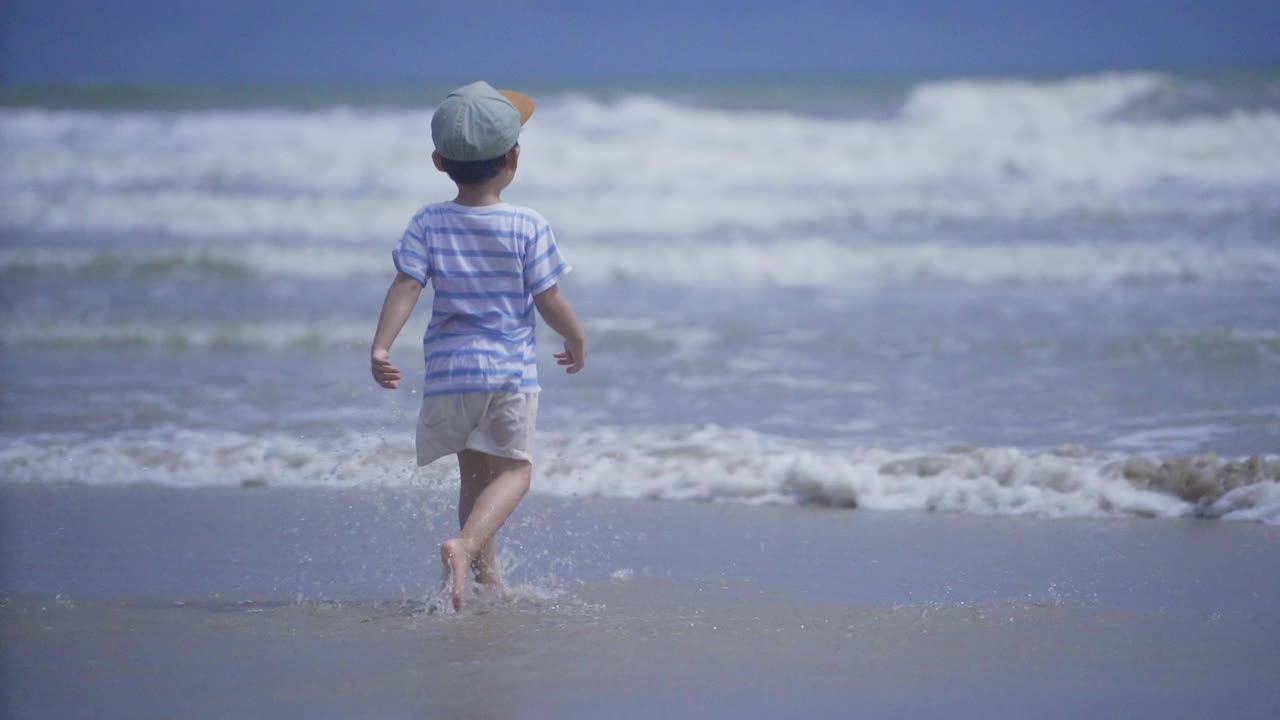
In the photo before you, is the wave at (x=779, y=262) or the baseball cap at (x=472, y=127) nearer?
the baseball cap at (x=472, y=127)

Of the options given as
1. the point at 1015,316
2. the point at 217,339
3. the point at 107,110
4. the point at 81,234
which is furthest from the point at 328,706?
the point at 107,110

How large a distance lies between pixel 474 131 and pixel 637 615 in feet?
4.23

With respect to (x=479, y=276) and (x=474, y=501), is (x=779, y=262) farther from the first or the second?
(x=479, y=276)

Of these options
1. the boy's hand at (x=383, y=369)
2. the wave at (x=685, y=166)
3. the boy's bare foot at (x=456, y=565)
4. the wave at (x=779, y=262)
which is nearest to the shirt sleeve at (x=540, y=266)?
the boy's hand at (x=383, y=369)

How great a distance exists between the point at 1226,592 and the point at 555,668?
1880 millimetres

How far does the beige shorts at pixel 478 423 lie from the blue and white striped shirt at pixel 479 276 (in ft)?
0.11

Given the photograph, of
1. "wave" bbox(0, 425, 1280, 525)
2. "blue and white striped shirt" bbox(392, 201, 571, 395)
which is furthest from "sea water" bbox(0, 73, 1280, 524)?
"blue and white striped shirt" bbox(392, 201, 571, 395)

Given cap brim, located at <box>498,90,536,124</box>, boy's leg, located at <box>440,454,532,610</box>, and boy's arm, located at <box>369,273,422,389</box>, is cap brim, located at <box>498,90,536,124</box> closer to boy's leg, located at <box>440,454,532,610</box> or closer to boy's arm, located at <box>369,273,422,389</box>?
boy's arm, located at <box>369,273,422,389</box>

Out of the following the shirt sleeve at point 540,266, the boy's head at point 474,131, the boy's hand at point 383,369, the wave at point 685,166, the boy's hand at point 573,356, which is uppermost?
the wave at point 685,166

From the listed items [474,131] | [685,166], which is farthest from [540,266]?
[685,166]

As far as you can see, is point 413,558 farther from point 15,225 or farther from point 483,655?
point 15,225

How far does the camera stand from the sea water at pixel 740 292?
5430 mm

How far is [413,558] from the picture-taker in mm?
4184

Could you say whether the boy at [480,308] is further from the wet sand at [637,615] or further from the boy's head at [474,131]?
the wet sand at [637,615]
